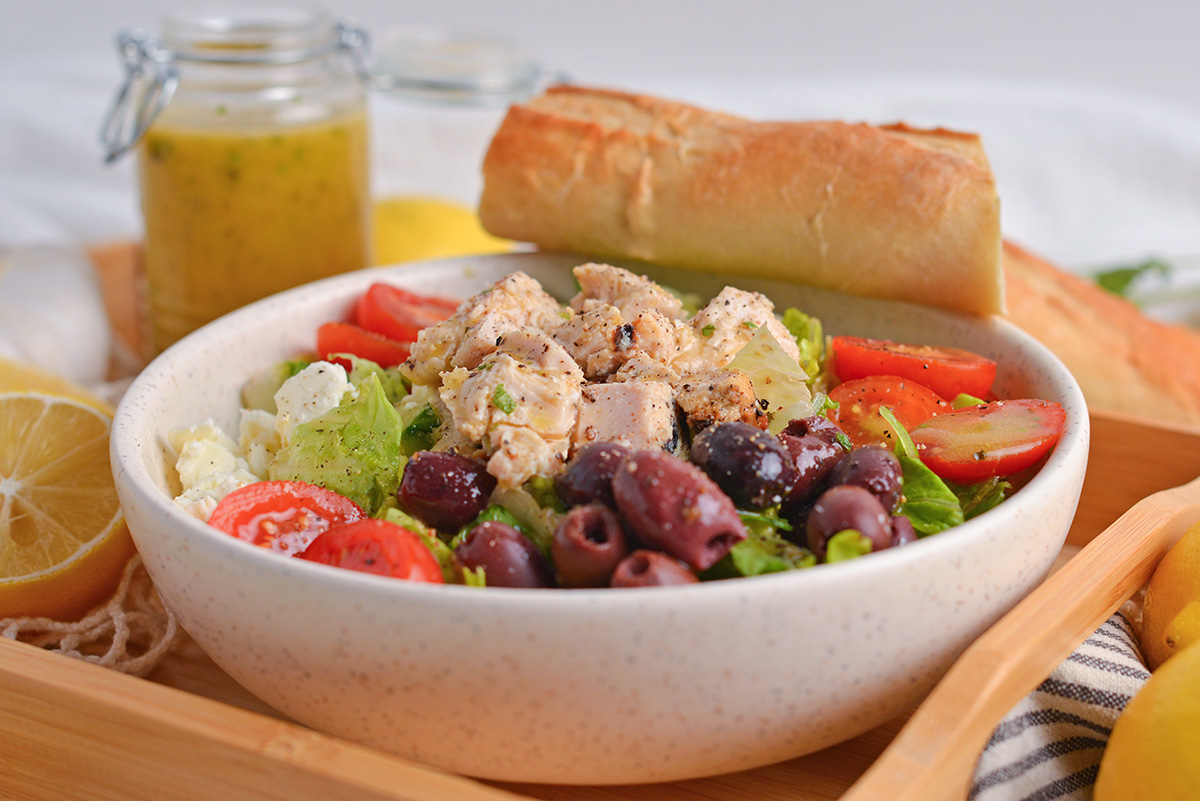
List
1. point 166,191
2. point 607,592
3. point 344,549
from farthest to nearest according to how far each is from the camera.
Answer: point 166,191 < point 344,549 < point 607,592

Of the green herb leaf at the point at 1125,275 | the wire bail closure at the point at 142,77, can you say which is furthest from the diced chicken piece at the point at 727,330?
the green herb leaf at the point at 1125,275

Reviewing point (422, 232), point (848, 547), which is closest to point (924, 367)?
point (848, 547)

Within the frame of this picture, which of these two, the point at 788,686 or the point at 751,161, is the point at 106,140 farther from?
the point at 788,686

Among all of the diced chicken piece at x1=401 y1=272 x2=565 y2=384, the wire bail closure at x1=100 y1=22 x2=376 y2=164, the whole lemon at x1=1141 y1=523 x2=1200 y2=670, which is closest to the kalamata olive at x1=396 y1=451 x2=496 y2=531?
the diced chicken piece at x1=401 y1=272 x2=565 y2=384

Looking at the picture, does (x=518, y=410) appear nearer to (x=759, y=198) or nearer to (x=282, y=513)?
(x=282, y=513)

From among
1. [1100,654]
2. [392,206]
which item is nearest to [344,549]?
[1100,654]

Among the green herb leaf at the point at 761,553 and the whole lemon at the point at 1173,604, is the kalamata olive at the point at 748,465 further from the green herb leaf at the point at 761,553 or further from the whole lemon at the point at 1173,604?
the whole lemon at the point at 1173,604
